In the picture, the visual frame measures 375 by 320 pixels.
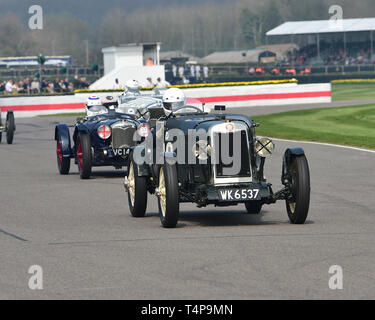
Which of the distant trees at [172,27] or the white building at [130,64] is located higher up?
the distant trees at [172,27]

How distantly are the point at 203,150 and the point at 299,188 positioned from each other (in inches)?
45.9

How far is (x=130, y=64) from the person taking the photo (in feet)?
164

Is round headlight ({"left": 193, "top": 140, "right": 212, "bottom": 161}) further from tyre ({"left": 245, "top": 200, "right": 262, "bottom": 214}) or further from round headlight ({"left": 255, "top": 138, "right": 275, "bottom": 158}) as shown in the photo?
tyre ({"left": 245, "top": 200, "right": 262, "bottom": 214})

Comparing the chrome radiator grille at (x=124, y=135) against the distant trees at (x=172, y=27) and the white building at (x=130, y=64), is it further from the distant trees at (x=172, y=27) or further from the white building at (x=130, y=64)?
the distant trees at (x=172, y=27)

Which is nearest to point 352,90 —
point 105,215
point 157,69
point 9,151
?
point 157,69

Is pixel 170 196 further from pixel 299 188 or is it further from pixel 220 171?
pixel 299 188

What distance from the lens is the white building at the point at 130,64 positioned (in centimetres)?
4716

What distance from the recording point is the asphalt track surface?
6.98m

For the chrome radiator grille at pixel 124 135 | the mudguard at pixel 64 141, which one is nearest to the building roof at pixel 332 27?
the mudguard at pixel 64 141

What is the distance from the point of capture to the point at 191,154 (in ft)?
34.6

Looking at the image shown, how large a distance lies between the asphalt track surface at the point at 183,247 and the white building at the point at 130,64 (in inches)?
1270

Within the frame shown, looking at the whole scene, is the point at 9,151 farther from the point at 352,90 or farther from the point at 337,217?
the point at 352,90

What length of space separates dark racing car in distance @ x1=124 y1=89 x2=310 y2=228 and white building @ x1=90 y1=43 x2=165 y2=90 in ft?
119

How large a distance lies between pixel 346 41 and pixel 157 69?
38.0m
